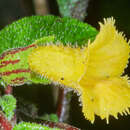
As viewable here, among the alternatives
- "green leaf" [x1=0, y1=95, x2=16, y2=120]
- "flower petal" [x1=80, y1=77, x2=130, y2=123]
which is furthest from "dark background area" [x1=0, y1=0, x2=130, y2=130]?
A: "flower petal" [x1=80, y1=77, x2=130, y2=123]

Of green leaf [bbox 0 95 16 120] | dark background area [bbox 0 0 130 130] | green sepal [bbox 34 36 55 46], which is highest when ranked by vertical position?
dark background area [bbox 0 0 130 130]

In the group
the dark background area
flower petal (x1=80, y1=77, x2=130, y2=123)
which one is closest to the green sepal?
flower petal (x1=80, y1=77, x2=130, y2=123)

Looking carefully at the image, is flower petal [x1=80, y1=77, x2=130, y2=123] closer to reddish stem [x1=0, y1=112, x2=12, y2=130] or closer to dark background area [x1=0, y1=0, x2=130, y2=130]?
reddish stem [x1=0, y1=112, x2=12, y2=130]

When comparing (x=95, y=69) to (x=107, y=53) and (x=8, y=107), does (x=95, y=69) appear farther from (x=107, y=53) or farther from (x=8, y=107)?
(x=8, y=107)

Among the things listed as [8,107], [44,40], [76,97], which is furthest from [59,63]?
[76,97]

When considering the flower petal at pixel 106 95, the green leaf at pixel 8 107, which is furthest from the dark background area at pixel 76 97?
the flower petal at pixel 106 95

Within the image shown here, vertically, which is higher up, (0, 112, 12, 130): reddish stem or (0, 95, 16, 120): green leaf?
(0, 95, 16, 120): green leaf

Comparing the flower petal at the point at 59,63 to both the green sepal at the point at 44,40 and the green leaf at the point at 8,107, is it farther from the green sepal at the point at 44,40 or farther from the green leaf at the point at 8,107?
the green leaf at the point at 8,107

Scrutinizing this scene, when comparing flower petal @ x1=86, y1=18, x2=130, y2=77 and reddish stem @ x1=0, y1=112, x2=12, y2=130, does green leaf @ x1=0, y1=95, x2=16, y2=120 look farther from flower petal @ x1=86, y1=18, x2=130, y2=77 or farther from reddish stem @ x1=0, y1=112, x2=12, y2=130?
flower petal @ x1=86, y1=18, x2=130, y2=77

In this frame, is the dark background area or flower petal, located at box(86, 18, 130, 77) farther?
the dark background area
